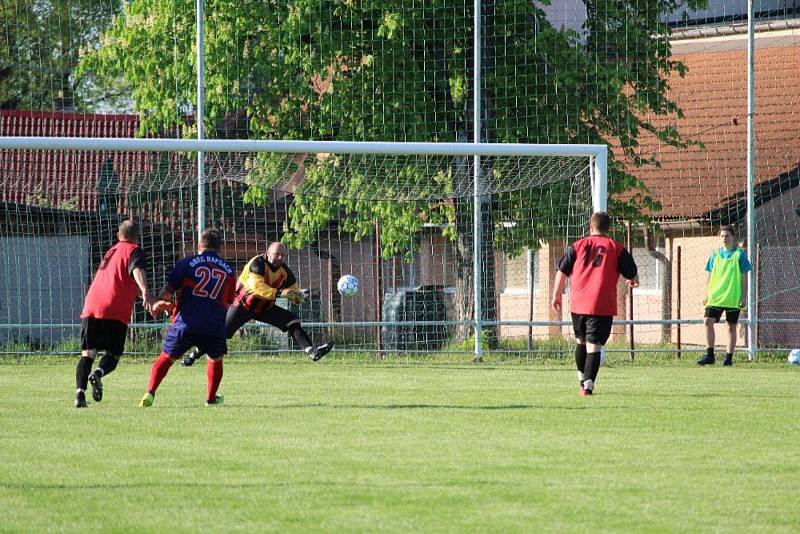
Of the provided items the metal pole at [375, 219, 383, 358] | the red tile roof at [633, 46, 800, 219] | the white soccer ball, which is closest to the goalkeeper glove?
the white soccer ball

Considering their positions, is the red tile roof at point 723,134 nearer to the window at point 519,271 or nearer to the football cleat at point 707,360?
the window at point 519,271

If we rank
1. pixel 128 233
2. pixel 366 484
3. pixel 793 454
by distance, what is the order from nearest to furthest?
pixel 366 484, pixel 793 454, pixel 128 233

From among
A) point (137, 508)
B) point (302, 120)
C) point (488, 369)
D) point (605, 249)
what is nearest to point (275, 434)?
point (137, 508)

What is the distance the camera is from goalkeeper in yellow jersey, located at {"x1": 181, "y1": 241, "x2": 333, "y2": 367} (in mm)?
14961

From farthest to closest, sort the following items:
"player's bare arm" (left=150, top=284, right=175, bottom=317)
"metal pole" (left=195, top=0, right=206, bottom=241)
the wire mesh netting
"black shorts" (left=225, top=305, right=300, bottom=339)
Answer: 1. the wire mesh netting
2. "metal pole" (left=195, top=0, right=206, bottom=241)
3. "black shorts" (left=225, top=305, right=300, bottom=339)
4. "player's bare arm" (left=150, top=284, right=175, bottom=317)

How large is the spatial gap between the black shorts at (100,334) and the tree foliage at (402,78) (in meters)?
8.69

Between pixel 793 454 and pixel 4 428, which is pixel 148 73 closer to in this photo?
pixel 4 428

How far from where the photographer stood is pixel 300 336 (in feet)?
50.0

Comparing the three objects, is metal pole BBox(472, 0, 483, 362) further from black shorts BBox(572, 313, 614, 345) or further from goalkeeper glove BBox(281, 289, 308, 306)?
black shorts BBox(572, 313, 614, 345)

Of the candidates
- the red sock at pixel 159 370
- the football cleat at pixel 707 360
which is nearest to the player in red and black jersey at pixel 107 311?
the red sock at pixel 159 370

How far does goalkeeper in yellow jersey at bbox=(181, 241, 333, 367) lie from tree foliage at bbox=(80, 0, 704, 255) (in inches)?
194

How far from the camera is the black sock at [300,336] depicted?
1514cm

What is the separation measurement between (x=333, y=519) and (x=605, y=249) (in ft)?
22.5

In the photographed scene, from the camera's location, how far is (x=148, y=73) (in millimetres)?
21844
